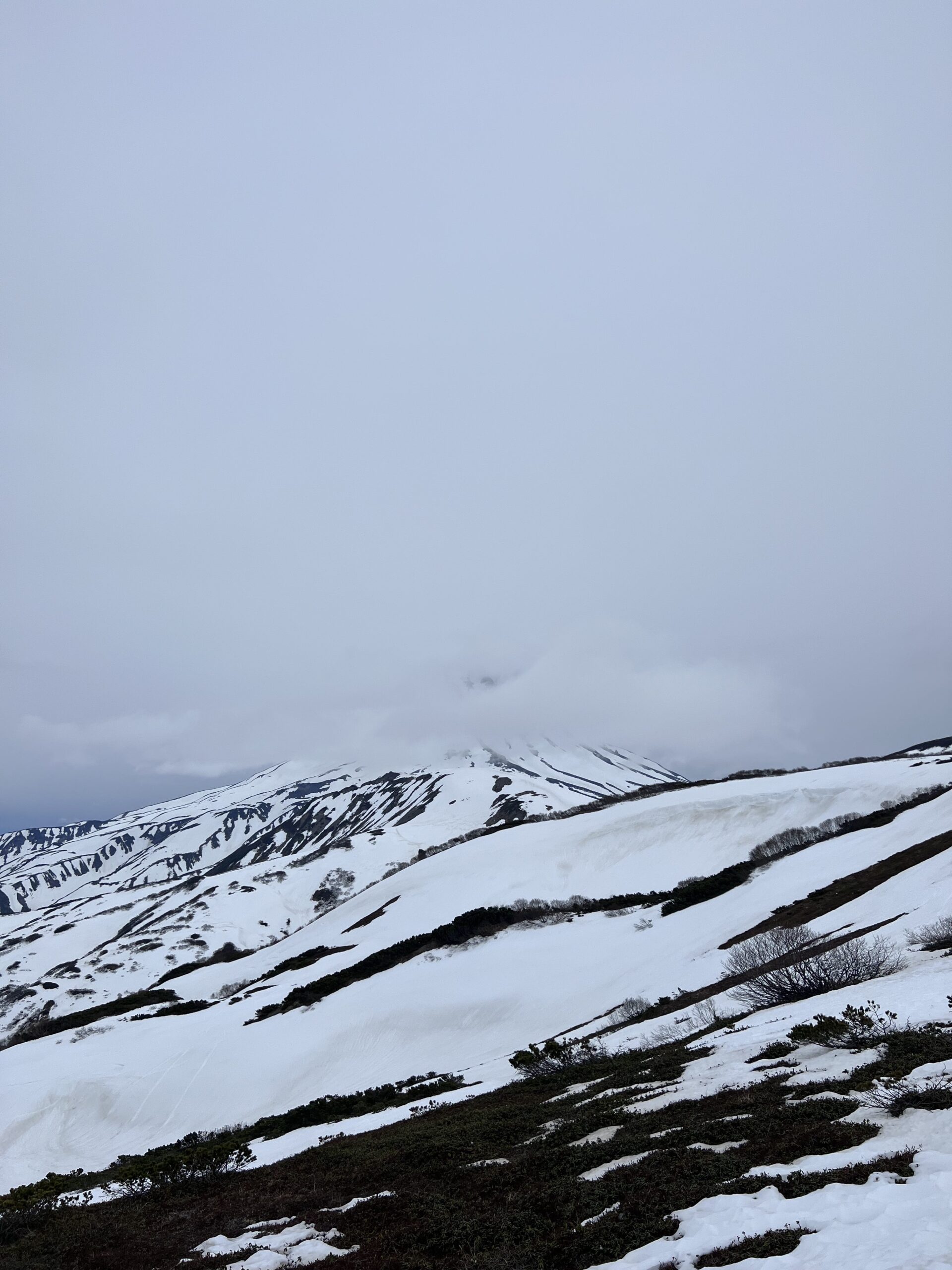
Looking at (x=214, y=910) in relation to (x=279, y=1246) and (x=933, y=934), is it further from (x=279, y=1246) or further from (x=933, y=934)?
(x=279, y=1246)

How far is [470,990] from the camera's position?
3278 centimetres

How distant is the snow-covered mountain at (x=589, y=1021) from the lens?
25.8 ft

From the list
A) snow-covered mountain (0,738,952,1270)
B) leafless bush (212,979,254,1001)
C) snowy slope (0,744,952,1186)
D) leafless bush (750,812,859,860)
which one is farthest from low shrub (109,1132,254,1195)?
leafless bush (212,979,254,1001)

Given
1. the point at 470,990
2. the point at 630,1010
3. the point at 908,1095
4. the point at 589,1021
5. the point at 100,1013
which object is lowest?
the point at 589,1021

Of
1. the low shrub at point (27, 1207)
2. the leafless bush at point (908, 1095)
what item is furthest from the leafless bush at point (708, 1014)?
the low shrub at point (27, 1207)

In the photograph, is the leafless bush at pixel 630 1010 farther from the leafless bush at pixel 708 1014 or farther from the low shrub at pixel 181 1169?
the low shrub at pixel 181 1169

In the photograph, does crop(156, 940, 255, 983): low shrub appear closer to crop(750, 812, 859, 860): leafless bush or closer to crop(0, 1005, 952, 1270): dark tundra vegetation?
crop(750, 812, 859, 860): leafless bush

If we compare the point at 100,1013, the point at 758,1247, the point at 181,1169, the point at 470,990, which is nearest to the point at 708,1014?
the point at 181,1169

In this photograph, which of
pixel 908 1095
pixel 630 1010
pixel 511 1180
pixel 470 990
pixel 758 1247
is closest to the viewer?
pixel 758 1247

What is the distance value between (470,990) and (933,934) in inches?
837

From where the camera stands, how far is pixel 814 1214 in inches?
250

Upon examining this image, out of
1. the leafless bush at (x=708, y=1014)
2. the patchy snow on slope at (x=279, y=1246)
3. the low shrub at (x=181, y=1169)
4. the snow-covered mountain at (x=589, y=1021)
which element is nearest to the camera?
the snow-covered mountain at (x=589, y=1021)

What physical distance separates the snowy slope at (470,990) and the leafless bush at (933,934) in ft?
2.30

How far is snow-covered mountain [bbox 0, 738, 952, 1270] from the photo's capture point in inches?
310
